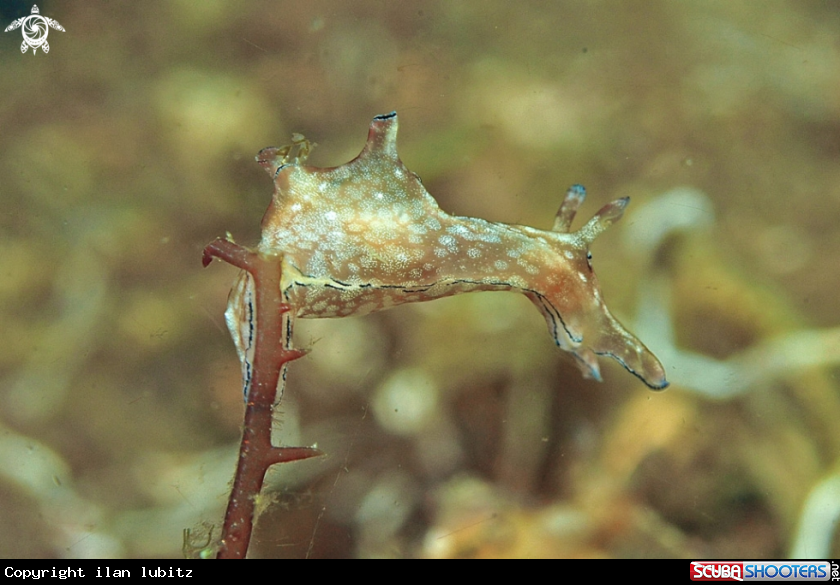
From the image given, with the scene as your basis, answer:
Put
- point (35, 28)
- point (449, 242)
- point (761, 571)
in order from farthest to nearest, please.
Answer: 1. point (761, 571)
2. point (35, 28)
3. point (449, 242)

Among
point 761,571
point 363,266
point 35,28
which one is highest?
point 35,28

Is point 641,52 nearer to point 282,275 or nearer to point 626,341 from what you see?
point 626,341

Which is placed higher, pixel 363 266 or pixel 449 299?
pixel 449 299

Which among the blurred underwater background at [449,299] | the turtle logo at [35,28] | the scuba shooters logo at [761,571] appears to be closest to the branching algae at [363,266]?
the blurred underwater background at [449,299]

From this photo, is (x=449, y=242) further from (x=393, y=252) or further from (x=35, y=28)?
(x=35, y=28)

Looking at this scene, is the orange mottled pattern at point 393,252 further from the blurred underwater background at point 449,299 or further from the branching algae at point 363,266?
the blurred underwater background at point 449,299

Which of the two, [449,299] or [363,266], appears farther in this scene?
[449,299]

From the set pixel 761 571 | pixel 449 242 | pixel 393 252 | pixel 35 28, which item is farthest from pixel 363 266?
pixel 761 571
